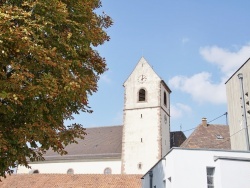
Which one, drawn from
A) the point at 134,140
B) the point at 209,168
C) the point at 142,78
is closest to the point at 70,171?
the point at 134,140

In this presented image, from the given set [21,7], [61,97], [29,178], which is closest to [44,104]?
[61,97]

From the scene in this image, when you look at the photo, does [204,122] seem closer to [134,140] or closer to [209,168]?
[134,140]

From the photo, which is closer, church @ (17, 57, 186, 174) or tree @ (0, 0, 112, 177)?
tree @ (0, 0, 112, 177)

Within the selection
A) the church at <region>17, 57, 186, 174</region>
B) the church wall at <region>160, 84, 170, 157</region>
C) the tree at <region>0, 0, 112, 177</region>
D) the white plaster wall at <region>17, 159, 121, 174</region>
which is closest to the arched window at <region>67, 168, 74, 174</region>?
the church at <region>17, 57, 186, 174</region>

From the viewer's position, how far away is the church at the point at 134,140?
120 ft

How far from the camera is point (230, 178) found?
46.0 ft

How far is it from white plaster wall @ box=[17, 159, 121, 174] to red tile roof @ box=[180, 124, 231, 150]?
12513mm

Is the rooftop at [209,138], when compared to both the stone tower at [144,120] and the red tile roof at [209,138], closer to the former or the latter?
the red tile roof at [209,138]

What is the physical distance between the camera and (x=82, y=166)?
40.2 metres

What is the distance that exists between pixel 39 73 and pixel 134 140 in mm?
28767

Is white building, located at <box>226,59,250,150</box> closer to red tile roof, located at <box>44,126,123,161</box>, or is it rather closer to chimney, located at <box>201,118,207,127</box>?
chimney, located at <box>201,118,207,127</box>

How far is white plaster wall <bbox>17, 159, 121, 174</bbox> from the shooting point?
38406 mm

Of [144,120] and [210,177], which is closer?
[210,177]

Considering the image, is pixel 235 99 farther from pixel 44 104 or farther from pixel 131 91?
pixel 131 91
